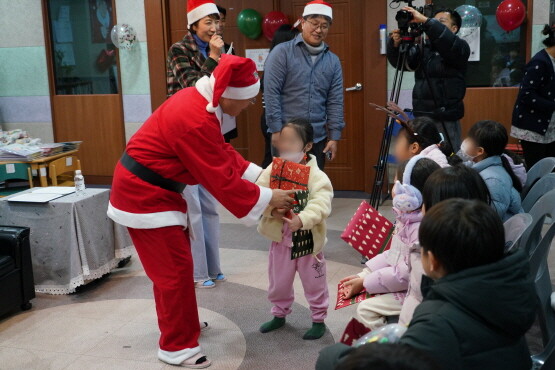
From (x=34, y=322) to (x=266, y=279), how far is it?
129cm

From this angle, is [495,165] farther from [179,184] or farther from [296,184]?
[179,184]

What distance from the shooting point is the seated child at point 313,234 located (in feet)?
9.24

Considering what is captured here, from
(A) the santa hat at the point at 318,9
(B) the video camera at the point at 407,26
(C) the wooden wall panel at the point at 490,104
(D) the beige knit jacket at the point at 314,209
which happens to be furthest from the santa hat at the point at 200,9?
(C) the wooden wall panel at the point at 490,104

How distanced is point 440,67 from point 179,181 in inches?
80.1

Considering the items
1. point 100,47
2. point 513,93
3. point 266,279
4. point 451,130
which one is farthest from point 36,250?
point 513,93

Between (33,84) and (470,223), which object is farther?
(33,84)

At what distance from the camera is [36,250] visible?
359 centimetres

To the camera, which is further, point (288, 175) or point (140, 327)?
point (140, 327)

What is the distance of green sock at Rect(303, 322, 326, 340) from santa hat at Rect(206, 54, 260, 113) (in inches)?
43.5

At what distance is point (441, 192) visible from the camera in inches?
72.9

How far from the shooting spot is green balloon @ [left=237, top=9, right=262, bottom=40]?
19.1 feet

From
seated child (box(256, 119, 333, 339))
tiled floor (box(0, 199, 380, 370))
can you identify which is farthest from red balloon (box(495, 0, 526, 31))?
seated child (box(256, 119, 333, 339))

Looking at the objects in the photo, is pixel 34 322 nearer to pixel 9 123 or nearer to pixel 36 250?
pixel 36 250

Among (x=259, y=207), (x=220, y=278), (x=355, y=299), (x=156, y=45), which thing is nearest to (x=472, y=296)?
(x=355, y=299)
